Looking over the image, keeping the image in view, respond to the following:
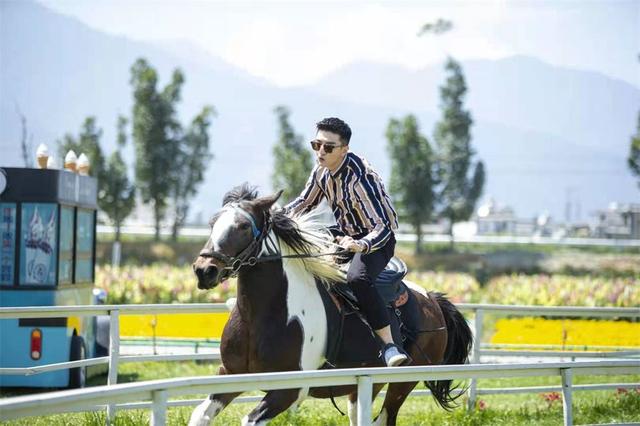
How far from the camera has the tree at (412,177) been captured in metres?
49.0

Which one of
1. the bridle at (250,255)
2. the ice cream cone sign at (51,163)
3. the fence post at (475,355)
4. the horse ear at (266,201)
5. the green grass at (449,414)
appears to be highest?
the ice cream cone sign at (51,163)

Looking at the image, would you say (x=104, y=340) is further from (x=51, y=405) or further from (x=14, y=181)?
(x=51, y=405)

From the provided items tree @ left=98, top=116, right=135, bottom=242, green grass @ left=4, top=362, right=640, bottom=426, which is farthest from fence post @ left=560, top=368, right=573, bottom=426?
tree @ left=98, top=116, right=135, bottom=242

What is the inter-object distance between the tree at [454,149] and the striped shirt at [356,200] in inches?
1721

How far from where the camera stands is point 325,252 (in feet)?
24.6

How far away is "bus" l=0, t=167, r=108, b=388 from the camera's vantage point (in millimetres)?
12031

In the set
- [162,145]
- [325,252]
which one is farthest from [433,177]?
[325,252]

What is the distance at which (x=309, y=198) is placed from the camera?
25.5ft

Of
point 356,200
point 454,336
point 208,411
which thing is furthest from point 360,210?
point 454,336

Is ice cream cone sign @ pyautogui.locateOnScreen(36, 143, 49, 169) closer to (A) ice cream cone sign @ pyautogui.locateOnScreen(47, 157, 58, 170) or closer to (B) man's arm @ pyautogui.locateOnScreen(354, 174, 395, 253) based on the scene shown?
(A) ice cream cone sign @ pyautogui.locateOnScreen(47, 157, 58, 170)

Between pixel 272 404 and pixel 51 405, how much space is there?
2.40 m

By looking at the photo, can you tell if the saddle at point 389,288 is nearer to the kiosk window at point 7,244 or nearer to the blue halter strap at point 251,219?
the blue halter strap at point 251,219

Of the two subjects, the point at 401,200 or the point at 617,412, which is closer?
the point at 617,412

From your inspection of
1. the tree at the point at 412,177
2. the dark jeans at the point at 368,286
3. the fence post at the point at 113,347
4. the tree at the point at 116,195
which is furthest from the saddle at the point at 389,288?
the tree at the point at 412,177
